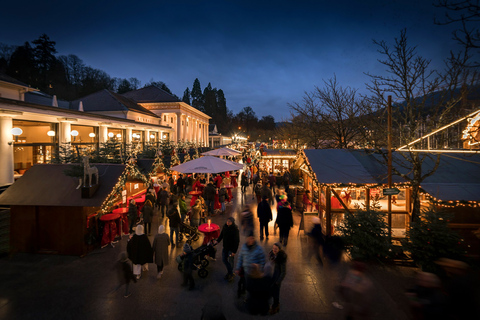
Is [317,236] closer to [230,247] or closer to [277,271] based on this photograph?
[230,247]

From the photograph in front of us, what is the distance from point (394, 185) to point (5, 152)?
16751 millimetres

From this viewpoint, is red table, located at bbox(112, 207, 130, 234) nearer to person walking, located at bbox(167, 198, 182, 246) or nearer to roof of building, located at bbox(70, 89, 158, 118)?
person walking, located at bbox(167, 198, 182, 246)

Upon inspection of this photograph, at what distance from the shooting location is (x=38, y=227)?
25.5 ft

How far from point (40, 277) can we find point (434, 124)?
12.7 meters

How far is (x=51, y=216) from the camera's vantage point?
25.2 feet

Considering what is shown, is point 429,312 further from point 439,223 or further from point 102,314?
point 102,314

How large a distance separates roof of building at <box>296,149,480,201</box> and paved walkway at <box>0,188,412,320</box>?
2.82 m

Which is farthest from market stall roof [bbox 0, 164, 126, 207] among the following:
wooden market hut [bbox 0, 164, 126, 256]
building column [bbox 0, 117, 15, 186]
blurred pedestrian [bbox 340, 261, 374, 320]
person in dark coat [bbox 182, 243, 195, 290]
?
blurred pedestrian [bbox 340, 261, 374, 320]

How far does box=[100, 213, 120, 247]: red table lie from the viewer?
8.23 m

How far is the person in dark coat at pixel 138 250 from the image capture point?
19.9 ft

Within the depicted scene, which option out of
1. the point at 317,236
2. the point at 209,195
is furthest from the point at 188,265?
the point at 209,195

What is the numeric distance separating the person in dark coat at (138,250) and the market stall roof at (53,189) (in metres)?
2.13

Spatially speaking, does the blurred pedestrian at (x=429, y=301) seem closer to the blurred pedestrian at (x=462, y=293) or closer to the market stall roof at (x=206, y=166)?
the blurred pedestrian at (x=462, y=293)

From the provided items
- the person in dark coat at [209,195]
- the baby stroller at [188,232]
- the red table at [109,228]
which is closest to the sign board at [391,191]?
the baby stroller at [188,232]
